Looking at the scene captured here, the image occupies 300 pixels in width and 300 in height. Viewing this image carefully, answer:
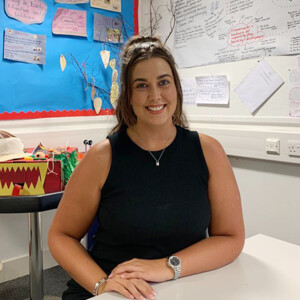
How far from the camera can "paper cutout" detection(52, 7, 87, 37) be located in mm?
2404

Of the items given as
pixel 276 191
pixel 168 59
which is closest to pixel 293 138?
pixel 276 191

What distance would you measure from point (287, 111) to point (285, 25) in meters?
0.46

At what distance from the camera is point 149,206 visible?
111 centimetres

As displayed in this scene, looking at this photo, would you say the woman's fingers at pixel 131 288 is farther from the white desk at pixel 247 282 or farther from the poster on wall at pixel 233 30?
the poster on wall at pixel 233 30

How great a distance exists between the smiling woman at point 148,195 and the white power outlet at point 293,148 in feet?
2.57

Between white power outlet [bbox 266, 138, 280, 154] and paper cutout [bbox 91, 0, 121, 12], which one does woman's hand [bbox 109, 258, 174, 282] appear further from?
paper cutout [bbox 91, 0, 121, 12]

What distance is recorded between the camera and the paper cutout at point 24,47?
2.20 meters

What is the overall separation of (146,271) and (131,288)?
2.9 inches

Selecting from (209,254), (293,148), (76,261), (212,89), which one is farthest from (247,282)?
(212,89)

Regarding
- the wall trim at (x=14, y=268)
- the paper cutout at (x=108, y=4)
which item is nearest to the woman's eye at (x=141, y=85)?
the paper cutout at (x=108, y=4)

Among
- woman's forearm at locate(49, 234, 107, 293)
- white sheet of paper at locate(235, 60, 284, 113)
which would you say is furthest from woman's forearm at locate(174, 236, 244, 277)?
white sheet of paper at locate(235, 60, 284, 113)

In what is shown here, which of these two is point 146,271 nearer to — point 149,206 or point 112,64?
point 149,206

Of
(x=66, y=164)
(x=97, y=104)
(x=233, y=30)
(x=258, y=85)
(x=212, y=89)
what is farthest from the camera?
(x=97, y=104)

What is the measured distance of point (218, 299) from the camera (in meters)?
0.84
